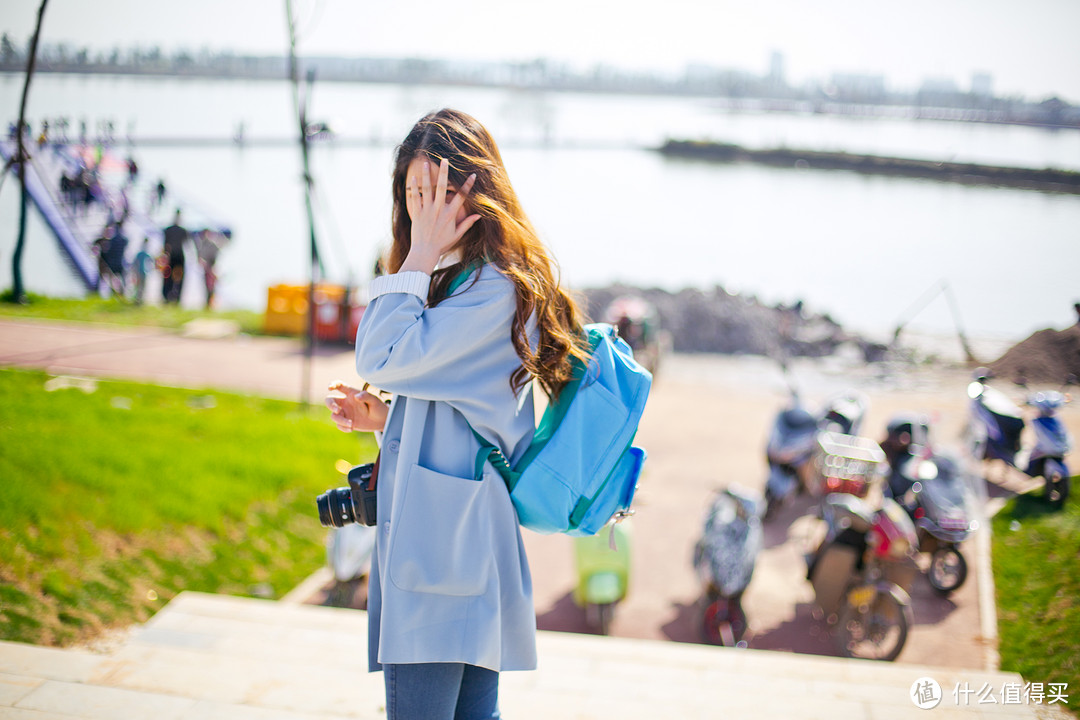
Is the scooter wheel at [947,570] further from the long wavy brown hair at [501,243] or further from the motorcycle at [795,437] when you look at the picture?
the long wavy brown hair at [501,243]

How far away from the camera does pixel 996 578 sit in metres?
4.98

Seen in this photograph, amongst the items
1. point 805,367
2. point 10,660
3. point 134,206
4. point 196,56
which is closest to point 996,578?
point 10,660

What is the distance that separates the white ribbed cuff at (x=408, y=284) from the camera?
1.53m

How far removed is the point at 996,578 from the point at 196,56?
13.9 metres

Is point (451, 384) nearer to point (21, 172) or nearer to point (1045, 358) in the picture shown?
point (1045, 358)

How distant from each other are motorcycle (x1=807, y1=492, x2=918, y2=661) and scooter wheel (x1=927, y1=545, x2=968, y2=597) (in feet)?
1.76

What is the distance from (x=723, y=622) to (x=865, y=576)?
88 centimetres

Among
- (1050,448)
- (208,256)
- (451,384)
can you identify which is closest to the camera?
(451,384)

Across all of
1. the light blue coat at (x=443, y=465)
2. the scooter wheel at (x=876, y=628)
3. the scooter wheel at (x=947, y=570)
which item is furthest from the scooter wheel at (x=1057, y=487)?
the light blue coat at (x=443, y=465)

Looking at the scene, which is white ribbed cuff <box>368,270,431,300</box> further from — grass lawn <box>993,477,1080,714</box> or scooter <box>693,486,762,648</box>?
scooter <box>693,486,762,648</box>

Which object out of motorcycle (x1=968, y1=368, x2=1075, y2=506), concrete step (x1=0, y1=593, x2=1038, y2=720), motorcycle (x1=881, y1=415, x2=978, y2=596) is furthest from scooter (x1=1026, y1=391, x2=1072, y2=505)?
concrete step (x1=0, y1=593, x2=1038, y2=720)

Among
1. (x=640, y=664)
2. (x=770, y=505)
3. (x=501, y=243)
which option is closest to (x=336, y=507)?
(x=501, y=243)

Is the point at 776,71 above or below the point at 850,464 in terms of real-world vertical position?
above

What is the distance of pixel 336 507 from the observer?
1778 mm
